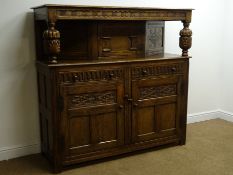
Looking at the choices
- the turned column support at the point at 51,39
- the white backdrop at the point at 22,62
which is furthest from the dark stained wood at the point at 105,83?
the white backdrop at the point at 22,62

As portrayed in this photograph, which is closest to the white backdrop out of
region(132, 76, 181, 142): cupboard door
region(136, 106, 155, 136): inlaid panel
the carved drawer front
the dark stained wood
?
the dark stained wood

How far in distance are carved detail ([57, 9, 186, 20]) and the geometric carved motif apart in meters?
0.62

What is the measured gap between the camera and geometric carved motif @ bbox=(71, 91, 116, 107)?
2.61m

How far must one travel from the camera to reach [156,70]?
Answer: 2.91m

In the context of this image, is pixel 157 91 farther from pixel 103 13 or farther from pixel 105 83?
pixel 103 13

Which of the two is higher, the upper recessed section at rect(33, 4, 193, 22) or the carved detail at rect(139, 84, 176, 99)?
the upper recessed section at rect(33, 4, 193, 22)

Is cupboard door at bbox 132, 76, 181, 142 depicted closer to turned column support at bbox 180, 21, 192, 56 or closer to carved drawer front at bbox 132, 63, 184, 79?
carved drawer front at bbox 132, 63, 184, 79

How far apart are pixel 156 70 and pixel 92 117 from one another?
2.37ft

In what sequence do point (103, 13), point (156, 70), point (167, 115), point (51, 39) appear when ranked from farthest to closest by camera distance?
A: point (167, 115) → point (156, 70) → point (103, 13) → point (51, 39)

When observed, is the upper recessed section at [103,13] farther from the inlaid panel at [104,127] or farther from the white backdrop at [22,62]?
the inlaid panel at [104,127]

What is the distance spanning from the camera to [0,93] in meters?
2.80

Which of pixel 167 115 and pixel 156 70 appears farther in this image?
pixel 167 115

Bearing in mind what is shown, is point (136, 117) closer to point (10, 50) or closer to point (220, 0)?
point (10, 50)

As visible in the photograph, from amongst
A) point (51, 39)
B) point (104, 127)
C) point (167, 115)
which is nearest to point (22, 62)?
point (51, 39)
